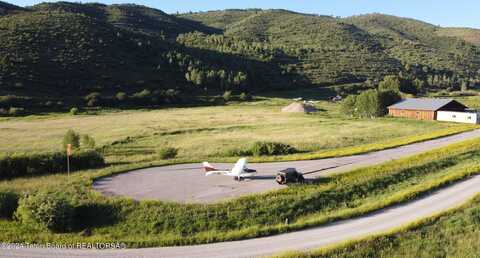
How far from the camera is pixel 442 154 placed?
133 feet

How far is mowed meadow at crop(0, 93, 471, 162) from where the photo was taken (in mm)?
50938

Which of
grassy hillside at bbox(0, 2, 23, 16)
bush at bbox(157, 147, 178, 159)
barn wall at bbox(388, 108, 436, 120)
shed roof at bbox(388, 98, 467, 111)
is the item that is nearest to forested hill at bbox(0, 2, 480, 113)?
grassy hillside at bbox(0, 2, 23, 16)

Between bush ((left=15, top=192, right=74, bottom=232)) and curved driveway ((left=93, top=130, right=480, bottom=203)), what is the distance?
454 centimetres

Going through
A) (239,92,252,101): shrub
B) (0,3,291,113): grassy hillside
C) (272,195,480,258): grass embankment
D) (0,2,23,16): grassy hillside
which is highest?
(0,2,23,16): grassy hillside

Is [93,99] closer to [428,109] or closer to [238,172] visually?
[428,109]

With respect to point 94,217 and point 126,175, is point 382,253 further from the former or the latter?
point 126,175

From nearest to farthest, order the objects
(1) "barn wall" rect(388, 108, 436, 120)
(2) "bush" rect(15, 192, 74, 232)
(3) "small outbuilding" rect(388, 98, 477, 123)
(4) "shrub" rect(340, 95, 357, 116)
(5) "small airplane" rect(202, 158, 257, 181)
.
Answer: (2) "bush" rect(15, 192, 74, 232), (5) "small airplane" rect(202, 158, 257, 181), (3) "small outbuilding" rect(388, 98, 477, 123), (1) "barn wall" rect(388, 108, 436, 120), (4) "shrub" rect(340, 95, 357, 116)

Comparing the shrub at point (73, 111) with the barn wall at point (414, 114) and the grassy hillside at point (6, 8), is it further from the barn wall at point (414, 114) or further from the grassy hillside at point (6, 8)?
the grassy hillside at point (6, 8)

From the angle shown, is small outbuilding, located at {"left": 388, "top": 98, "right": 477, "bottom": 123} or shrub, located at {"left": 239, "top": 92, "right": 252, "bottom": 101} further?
shrub, located at {"left": 239, "top": 92, "right": 252, "bottom": 101}

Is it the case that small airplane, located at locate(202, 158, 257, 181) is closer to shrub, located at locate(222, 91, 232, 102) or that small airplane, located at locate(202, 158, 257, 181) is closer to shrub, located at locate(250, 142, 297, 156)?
shrub, located at locate(250, 142, 297, 156)

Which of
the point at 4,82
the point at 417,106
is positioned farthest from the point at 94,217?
the point at 4,82

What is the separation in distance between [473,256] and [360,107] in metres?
69.1

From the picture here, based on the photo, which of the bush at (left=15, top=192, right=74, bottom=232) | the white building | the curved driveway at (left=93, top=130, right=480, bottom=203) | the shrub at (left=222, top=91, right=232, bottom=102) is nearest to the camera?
the bush at (left=15, top=192, right=74, bottom=232)

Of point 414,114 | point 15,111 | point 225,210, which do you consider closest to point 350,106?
point 414,114
